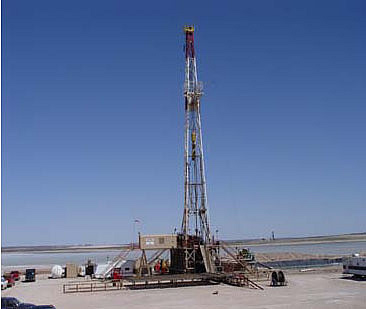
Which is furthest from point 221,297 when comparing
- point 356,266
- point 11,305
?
point 356,266

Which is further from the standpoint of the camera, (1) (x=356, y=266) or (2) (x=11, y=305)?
(1) (x=356, y=266)

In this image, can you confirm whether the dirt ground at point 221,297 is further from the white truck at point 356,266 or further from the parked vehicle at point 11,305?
the parked vehicle at point 11,305

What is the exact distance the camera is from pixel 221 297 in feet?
82.5

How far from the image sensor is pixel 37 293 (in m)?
30.2

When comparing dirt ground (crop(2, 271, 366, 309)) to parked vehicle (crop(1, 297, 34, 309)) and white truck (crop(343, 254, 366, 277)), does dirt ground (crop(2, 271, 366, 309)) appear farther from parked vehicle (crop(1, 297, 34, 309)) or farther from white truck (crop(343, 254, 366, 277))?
parked vehicle (crop(1, 297, 34, 309))

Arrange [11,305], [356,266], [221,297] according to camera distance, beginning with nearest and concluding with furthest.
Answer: [11,305]
[221,297]
[356,266]

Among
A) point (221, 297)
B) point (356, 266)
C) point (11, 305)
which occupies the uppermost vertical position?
point (356, 266)

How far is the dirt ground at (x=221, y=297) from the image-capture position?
22.5 metres

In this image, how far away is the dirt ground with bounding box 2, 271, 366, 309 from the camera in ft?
73.9

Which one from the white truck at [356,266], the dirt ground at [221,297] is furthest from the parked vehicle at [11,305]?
the white truck at [356,266]

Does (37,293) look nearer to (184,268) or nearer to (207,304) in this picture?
(184,268)

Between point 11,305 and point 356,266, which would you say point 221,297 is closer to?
point 11,305

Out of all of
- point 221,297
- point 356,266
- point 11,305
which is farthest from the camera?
point 356,266

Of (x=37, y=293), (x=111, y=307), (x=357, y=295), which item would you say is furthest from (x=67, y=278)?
(x=357, y=295)
